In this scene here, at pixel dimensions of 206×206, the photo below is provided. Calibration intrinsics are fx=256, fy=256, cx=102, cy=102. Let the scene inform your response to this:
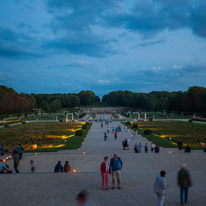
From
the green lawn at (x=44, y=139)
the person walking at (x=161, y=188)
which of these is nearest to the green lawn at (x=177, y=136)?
the green lawn at (x=44, y=139)

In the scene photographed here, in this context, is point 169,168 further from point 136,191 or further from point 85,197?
point 85,197

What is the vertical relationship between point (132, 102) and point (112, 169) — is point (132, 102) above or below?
above

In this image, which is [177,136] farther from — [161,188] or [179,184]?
[161,188]

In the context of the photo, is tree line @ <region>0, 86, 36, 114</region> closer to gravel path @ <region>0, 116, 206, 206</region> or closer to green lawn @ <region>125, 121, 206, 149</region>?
green lawn @ <region>125, 121, 206, 149</region>

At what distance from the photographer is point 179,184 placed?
7113 millimetres

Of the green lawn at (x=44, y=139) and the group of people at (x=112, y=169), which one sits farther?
the green lawn at (x=44, y=139)

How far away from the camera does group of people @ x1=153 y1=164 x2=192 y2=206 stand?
21.9 ft

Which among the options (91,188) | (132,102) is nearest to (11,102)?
(132,102)

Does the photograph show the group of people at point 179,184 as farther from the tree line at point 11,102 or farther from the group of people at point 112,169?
the tree line at point 11,102

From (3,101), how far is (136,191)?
7254 cm

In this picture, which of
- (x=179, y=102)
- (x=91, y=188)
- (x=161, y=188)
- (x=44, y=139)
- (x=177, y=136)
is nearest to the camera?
(x=161, y=188)

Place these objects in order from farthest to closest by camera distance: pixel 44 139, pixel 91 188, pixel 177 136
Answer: pixel 177 136
pixel 44 139
pixel 91 188

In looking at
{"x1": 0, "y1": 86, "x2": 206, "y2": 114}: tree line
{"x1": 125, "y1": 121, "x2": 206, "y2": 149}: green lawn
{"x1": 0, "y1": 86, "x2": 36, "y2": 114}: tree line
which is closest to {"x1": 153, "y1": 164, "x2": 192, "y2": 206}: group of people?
{"x1": 125, "y1": 121, "x2": 206, "y2": 149}: green lawn

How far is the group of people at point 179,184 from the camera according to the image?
668cm
